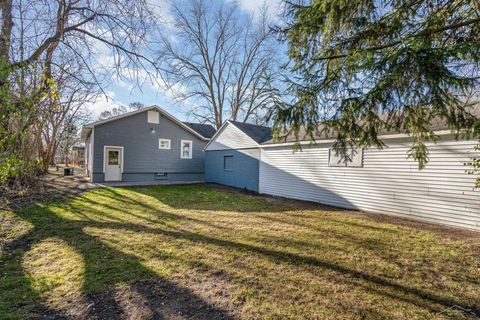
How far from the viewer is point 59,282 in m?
3.11

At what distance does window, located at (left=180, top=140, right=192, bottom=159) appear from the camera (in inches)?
644

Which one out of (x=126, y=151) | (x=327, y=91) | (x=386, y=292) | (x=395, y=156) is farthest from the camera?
(x=126, y=151)

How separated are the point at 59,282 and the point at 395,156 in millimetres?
7918

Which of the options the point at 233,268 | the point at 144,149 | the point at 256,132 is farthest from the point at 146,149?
the point at 233,268

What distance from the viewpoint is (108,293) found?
2844mm

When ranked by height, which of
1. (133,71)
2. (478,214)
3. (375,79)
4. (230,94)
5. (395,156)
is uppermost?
(230,94)

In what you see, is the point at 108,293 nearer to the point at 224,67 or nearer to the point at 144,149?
the point at 144,149

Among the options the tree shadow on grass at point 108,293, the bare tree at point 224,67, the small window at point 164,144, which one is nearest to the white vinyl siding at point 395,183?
the tree shadow on grass at point 108,293

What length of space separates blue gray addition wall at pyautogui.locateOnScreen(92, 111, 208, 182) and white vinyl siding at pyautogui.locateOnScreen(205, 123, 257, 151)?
205 centimetres

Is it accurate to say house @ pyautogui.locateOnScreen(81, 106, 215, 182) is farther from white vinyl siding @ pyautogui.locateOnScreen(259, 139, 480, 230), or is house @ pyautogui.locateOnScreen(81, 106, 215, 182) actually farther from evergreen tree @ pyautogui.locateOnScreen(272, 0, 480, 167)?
evergreen tree @ pyautogui.locateOnScreen(272, 0, 480, 167)

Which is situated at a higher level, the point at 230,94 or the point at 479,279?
the point at 230,94

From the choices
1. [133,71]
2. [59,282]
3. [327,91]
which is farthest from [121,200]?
[327,91]

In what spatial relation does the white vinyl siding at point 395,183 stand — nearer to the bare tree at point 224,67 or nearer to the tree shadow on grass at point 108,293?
the tree shadow on grass at point 108,293

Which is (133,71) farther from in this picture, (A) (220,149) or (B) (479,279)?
(A) (220,149)
